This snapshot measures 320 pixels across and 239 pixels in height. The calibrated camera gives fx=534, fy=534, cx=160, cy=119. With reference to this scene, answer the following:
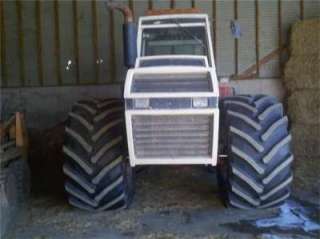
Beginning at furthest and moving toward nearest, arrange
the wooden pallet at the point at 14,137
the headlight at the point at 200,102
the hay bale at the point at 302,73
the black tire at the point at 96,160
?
1. the hay bale at the point at 302,73
2. the wooden pallet at the point at 14,137
3. the black tire at the point at 96,160
4. the headlight at the point at 200,102

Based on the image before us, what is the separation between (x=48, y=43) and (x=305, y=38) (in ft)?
13.3

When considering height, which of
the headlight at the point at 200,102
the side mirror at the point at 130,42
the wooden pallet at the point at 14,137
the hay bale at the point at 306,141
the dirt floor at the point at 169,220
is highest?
the side mirror at the point at 130,42

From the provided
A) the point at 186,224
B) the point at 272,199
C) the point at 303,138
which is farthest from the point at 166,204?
the point at 303,138

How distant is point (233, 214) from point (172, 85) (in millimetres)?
1441

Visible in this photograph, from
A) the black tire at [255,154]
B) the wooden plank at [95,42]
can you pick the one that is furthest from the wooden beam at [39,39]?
the black tire at [255,154]

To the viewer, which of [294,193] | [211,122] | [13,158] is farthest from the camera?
[294,193]

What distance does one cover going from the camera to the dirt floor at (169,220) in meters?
4.77

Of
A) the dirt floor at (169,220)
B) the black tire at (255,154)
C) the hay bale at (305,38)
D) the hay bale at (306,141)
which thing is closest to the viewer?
the dirt floor at (169,220)

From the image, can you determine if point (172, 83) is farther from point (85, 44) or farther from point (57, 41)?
point (57, 41)

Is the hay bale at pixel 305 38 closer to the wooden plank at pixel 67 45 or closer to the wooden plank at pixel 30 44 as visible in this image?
the wooden plank at pixel 67 45

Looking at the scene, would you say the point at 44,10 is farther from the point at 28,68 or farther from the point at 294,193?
the point at 294,193

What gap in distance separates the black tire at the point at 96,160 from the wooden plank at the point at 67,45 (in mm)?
3409

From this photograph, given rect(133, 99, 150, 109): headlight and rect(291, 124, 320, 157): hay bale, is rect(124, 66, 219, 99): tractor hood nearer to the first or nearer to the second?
rect(133, 99, 150, 109): headlight

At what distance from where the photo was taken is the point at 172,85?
491 cm
